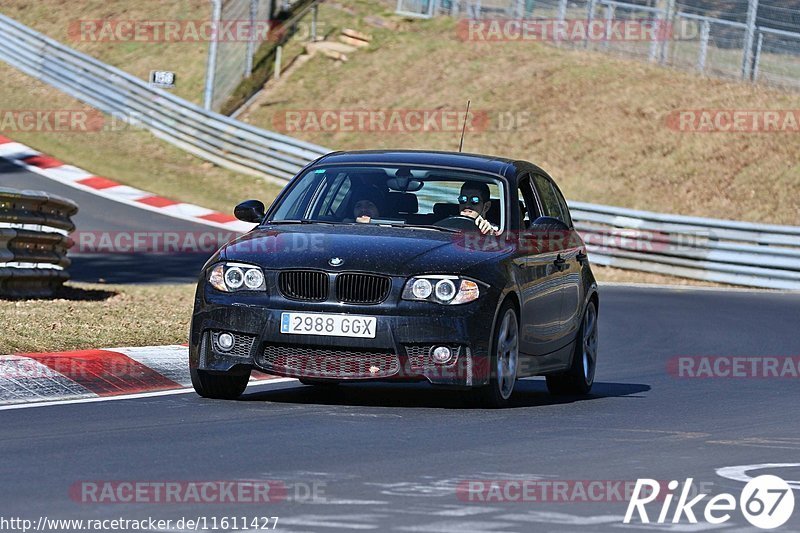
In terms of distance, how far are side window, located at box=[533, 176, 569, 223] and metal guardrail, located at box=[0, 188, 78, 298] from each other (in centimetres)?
530

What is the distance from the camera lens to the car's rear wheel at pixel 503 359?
957cm

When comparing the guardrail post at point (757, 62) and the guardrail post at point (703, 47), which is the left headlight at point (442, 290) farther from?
the guardrail post at point (703, 47)

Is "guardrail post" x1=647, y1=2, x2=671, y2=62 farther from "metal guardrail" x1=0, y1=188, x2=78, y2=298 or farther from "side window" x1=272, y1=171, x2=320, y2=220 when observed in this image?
"side window" x1=272, y1=171, x2=320, y2=220

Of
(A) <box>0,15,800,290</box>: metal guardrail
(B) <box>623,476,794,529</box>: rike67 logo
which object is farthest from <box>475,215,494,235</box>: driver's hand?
(A) <box>0,15,800,290</box>: metal guardrail

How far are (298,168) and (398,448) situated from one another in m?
23.2

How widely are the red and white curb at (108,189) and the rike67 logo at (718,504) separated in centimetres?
1983

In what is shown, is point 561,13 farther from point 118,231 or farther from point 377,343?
point 377,343

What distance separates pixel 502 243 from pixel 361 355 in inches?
55.0

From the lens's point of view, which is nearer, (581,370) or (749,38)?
(581,370)

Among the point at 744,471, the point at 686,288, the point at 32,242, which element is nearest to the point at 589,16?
the point at 686,288

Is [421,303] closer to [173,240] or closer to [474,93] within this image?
[173,240]

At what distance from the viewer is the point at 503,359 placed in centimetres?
976

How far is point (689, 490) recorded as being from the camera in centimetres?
687

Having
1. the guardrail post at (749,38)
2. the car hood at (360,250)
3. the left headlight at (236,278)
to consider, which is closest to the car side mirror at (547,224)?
the car hood at (360,250)
